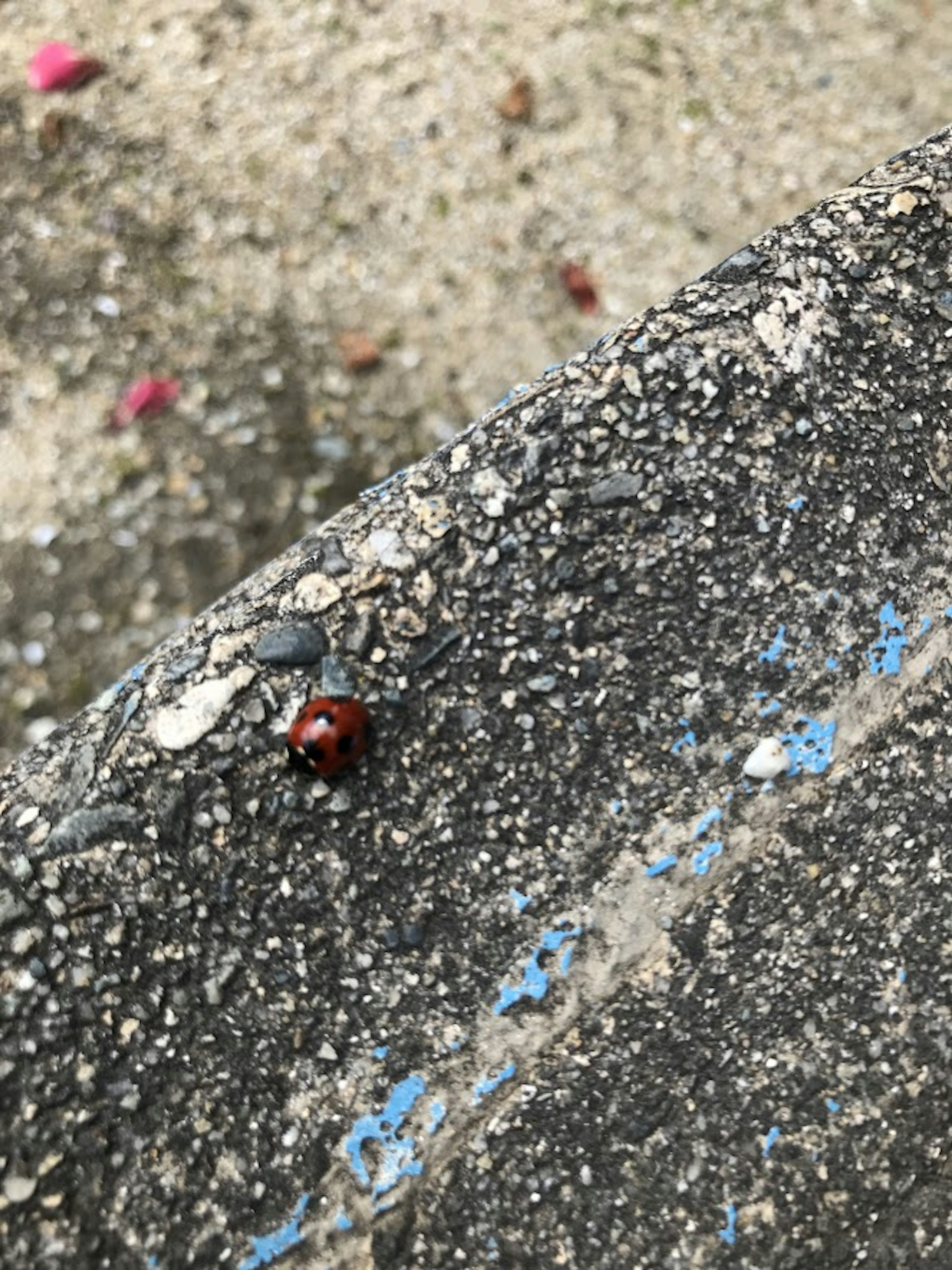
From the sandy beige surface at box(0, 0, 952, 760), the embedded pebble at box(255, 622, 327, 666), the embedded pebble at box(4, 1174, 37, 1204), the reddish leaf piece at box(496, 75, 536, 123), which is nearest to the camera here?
the embedded pebble at box(4, 1174, 37, 1204)

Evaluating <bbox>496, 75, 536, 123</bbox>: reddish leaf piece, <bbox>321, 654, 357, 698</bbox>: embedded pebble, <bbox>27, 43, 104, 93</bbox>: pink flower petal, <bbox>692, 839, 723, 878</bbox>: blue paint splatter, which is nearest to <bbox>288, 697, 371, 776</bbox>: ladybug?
<bbox>321, 654, 357, 698</bbox>: embedded pebble

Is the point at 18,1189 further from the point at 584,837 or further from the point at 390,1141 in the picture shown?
the point at 584,837

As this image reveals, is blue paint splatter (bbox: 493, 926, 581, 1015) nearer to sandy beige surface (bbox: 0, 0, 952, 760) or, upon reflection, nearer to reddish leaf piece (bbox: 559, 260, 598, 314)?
sandy beige surface (bbox: 0, 0, 952, 760)

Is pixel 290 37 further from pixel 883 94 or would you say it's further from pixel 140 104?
pixel 883 94

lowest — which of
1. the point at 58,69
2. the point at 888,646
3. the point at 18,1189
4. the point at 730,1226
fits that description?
the point at 730,1226

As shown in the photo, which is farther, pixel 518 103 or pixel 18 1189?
pixel 518 103

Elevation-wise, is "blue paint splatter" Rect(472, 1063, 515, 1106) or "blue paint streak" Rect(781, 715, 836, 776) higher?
"blue paint streak" Rect(781, 715, 836, 776)

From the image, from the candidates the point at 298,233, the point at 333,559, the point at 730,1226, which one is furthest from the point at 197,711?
the point at 298,233
